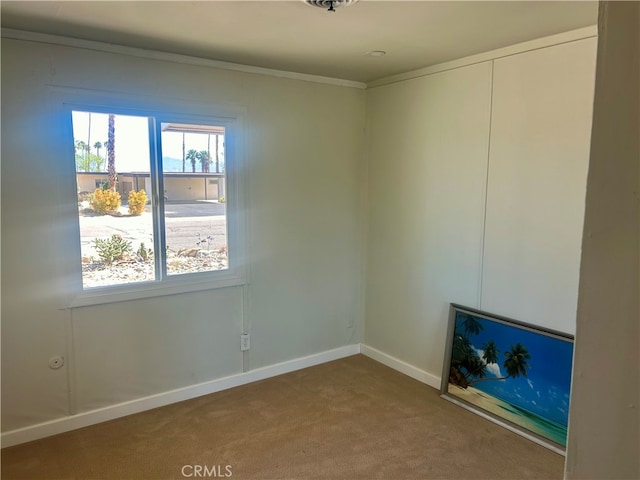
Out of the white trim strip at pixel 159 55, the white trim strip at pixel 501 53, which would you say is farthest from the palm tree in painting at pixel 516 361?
the white trim strip at pixel 159 55

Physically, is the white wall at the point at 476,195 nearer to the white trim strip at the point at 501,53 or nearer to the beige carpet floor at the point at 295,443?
the white trim strip at the point at 501,53

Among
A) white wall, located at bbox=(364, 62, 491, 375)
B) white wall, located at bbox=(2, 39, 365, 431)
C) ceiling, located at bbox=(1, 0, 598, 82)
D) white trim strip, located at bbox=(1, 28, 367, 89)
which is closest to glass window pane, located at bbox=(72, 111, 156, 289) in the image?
white wall, located at bbox=(2, 39, 365, 431)

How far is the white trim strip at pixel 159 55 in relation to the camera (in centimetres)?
252

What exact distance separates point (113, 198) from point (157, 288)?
2.16 ft

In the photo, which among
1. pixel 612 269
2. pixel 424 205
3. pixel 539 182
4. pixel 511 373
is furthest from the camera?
pixel 424 205

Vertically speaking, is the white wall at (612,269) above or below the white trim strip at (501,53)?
below

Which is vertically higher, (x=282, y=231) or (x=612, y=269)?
(x=612, y=269)

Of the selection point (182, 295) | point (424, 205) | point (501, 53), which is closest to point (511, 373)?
point (424, 205)

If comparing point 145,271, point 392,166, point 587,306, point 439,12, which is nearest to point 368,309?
point 392,166

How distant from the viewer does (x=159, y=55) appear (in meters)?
2.93

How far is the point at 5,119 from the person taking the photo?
2.51m

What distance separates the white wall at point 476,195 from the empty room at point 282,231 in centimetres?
2

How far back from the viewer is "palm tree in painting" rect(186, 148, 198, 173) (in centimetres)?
318

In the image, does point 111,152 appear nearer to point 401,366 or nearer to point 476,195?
point 476,195
